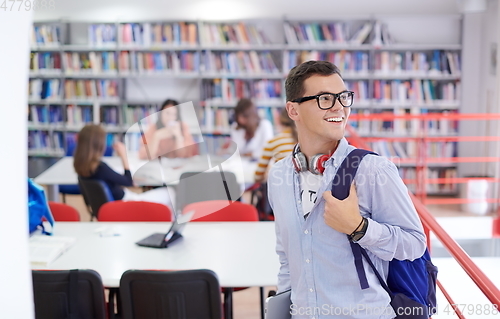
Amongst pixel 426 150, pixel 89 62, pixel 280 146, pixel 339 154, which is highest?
pixel 89 62

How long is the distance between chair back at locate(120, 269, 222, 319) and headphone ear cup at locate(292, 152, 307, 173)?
77 centimetres

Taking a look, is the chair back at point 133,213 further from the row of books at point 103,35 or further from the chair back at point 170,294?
the row of books at point 103,35

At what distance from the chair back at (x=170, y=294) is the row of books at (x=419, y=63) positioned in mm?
4303

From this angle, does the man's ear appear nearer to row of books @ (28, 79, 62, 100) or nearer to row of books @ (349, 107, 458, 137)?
row of books @ (349, 107, 458, 137)

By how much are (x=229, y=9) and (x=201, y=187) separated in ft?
12.9

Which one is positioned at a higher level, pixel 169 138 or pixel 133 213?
pixel 169 138

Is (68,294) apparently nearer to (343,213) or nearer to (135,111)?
(343,213)

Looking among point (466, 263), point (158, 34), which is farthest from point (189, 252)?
point (158, 34)

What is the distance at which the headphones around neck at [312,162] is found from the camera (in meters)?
1.51

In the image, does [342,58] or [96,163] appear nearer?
[96,163]

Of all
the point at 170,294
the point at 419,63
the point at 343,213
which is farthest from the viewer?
the point at 419,63

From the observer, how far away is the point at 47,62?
20.9 feet

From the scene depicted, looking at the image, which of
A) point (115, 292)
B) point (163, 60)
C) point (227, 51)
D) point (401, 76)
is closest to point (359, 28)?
point (401, 76)

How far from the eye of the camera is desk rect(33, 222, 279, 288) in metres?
2.40
